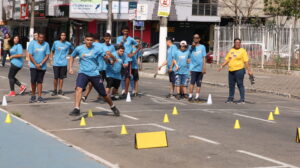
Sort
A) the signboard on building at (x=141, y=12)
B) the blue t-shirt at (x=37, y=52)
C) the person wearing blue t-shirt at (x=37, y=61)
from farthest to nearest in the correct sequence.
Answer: the signboard on building at (x=141, y=12)
the blue t-shirt at (x=37, y=52)
the person wearing blue t-shirt at (x=37, y=61)

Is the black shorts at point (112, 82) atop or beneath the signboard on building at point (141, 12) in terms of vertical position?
beneath

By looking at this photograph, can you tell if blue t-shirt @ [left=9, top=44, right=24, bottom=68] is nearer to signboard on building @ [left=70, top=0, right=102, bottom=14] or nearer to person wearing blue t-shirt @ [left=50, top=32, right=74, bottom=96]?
person wearing blue t-shirt @ [left=50, top=32, right=74, bottom=96]

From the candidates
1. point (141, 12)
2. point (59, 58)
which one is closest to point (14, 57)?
point (59, 58)

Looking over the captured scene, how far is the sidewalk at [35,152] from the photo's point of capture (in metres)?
7.93

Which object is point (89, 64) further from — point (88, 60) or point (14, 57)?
point (14, 57)

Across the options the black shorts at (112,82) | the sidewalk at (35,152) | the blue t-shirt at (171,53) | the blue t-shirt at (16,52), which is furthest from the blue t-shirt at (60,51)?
the sidewalk at (35,152)

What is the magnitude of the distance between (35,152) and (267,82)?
17587 mm

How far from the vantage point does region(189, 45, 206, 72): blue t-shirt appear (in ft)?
54.2

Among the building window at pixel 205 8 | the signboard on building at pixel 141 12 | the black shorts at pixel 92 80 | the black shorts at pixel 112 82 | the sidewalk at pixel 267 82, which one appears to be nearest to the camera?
the black shorts at pixel 92 80

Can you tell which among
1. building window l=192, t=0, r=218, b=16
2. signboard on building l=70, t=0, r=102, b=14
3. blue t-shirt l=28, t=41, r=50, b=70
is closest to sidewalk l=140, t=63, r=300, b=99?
blue t-shirt l=28, t=41, r=50, b=70

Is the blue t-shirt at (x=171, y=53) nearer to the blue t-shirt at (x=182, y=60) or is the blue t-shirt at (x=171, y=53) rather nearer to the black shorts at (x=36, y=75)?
the blue t-shirt at (x=182, y=60)

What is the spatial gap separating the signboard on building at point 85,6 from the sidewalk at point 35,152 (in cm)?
4691

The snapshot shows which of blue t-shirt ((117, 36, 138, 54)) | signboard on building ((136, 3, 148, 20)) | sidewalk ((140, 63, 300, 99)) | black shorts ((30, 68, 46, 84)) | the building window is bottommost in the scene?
sidewalk ((140, 63, 300, 99))

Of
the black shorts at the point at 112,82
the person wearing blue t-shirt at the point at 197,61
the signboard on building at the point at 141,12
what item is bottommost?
the black shorts at the point at 112,82
